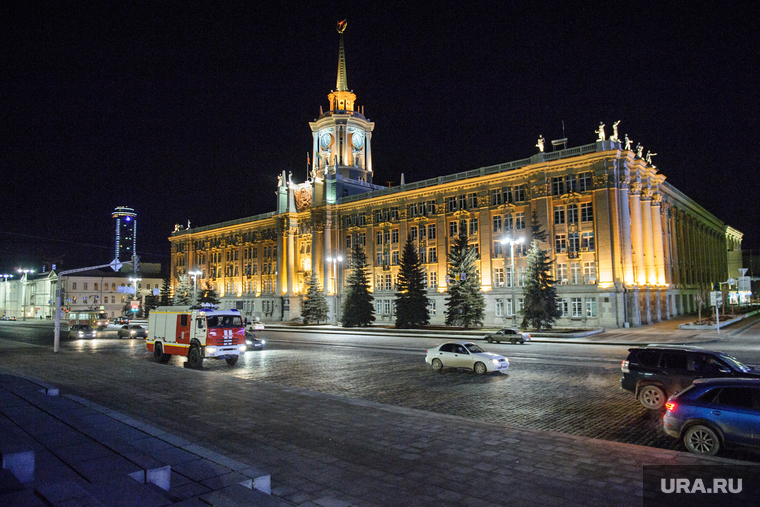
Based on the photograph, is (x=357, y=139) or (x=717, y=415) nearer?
(x=717, y=415)

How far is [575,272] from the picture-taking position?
5012 cm

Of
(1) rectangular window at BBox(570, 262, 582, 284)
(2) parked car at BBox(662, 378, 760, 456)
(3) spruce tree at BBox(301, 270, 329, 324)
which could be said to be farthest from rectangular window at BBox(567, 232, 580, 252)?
(2) parked car at BBox(662, 378, 760, 456)

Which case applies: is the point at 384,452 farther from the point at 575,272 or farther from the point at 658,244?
the point at 658,244

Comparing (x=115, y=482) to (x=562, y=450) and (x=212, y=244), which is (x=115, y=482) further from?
(x=212, y=244)

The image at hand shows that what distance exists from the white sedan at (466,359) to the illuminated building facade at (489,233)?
93.7ft

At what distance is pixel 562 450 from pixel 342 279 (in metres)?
64.9

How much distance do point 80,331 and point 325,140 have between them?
179 ft

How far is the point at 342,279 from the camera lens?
73188mm

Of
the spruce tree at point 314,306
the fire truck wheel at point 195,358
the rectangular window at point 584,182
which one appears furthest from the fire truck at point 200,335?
the spruce tree at point 314,306

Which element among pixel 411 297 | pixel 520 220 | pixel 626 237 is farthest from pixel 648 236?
pixel 411 297

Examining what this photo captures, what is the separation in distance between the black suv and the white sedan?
608cm

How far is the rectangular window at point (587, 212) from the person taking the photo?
49531 mm

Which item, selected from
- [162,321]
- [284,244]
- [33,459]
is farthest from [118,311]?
[33,459]

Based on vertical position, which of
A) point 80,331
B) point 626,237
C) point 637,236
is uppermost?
point 637,236
